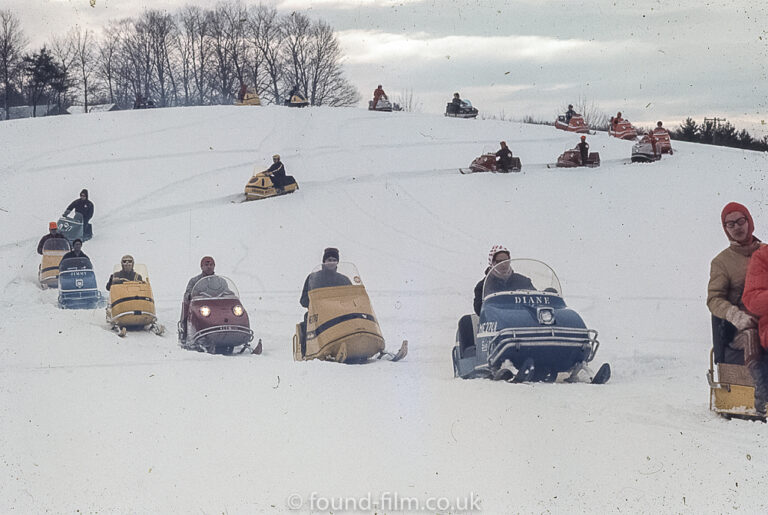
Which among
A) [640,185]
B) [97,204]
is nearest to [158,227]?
[97,204]

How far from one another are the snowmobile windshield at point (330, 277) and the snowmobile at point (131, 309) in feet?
10.1

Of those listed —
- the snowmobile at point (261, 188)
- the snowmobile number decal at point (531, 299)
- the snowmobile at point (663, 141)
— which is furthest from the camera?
the snowmobile at point (663, 141)

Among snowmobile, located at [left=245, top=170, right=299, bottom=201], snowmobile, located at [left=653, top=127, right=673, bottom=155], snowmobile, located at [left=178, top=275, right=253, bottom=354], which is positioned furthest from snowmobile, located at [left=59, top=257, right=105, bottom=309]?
snowmobile, located at [left=653, top=127, right=673, bottom=155]

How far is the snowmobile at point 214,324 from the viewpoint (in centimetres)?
1046

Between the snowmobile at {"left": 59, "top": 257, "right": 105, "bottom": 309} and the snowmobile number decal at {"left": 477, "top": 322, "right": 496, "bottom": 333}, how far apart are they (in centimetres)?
792

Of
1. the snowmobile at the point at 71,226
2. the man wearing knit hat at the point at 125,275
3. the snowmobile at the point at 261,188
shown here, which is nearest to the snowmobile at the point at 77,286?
the man wearing knit hat at the point at 125,275

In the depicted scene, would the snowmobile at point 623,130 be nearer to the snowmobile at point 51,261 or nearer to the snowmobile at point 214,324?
the snowmobile at point 51,261

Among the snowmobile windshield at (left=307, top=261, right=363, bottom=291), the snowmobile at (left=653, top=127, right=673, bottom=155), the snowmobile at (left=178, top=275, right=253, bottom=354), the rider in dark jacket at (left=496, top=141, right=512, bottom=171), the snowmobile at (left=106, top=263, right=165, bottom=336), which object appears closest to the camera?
the snowmobile windshield at (left=307, top=261, right=363, bottom=291)

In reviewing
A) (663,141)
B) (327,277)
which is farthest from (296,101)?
(327,277)

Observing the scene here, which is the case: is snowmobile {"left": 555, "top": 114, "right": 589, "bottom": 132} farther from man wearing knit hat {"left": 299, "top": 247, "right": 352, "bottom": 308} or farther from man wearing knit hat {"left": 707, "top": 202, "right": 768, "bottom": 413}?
man wearing knit hat {"left": 707, "top": 202, "right": 768, "bottom": 413}

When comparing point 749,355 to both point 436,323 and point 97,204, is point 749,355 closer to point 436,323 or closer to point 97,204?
point 436,323

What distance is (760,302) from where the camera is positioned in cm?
546

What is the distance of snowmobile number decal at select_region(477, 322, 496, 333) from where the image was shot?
26.5ft

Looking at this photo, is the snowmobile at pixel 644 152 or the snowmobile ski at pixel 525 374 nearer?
the snowmobile ski at pixel 525 374
